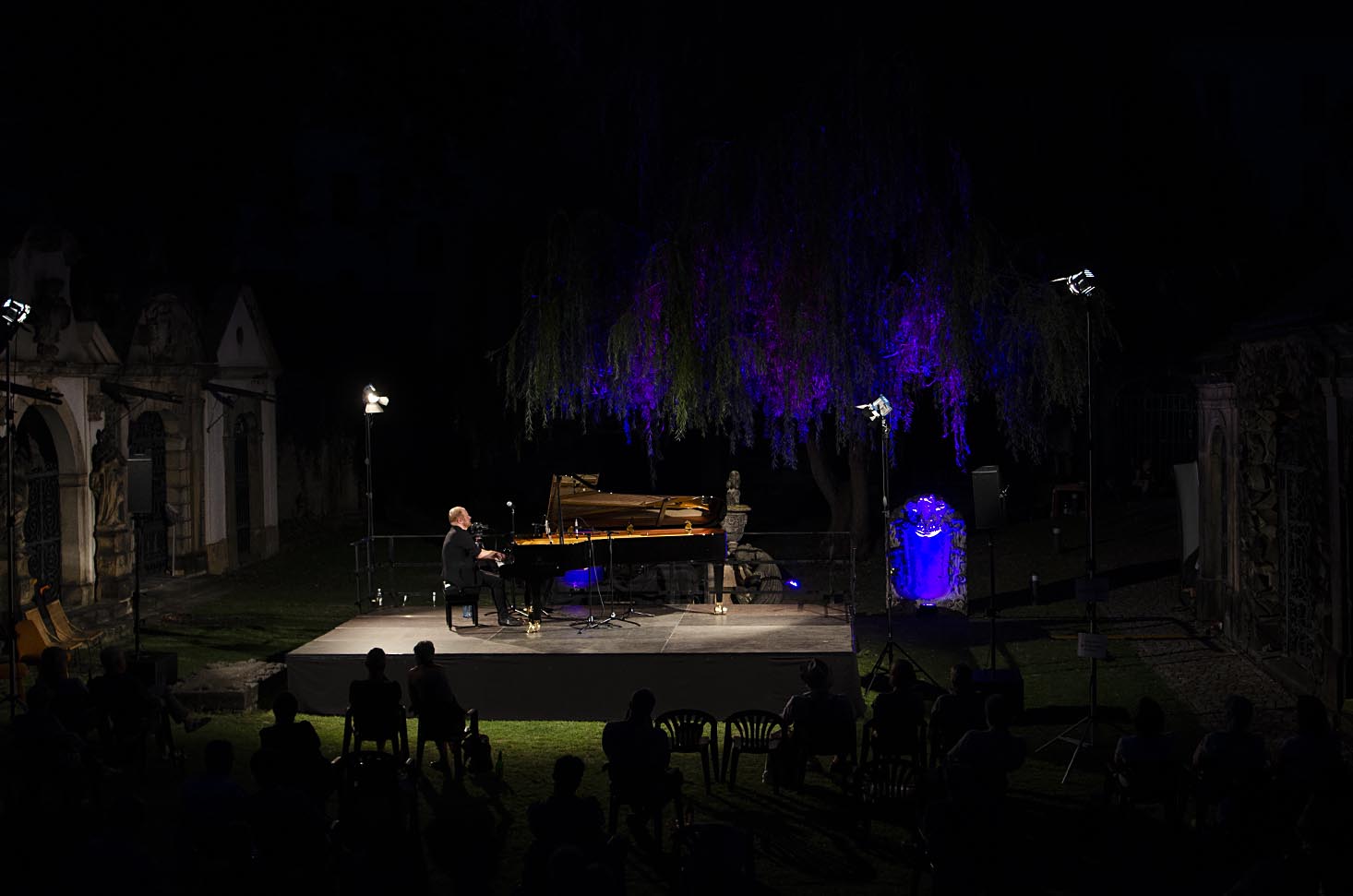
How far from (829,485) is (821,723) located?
37.9 feet

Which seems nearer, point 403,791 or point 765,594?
point 403,791

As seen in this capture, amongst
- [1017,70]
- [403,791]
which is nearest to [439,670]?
[403,791]

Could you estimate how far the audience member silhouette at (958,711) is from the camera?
8.50 metres

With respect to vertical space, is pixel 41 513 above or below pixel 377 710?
above

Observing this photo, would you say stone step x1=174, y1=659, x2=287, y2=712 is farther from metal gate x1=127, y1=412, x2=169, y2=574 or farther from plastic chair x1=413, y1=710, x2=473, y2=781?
metal gate x1=127, y1=412, x2=169, y2=574

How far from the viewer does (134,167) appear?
99.0 feet

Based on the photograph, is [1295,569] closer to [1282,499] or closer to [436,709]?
[1282,499]

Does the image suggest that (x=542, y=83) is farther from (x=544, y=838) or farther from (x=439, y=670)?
(x=544, y=838)

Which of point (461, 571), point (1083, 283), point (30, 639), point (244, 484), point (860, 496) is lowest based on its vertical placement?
point (30, 639)

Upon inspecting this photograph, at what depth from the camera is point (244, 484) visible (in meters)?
24.1

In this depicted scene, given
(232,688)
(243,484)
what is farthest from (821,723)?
(243,484)

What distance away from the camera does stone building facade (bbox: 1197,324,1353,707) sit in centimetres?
1144

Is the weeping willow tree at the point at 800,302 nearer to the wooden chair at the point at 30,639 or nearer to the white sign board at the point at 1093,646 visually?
the wooden chair at the point at 30,639

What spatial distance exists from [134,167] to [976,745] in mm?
28057
